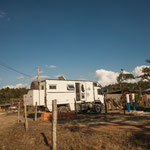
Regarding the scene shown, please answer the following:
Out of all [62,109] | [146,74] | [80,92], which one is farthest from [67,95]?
[146,74]

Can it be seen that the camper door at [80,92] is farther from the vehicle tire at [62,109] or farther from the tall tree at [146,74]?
the tall tree at [146,74]

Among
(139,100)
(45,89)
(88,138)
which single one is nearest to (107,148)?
(88,138)

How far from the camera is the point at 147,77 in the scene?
26734mm

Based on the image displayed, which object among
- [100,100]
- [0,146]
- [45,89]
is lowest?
[0,146]

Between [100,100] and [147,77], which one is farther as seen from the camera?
[147,77]

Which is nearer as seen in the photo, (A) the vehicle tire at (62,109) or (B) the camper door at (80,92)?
(A) the vehicle tire at (62,109)

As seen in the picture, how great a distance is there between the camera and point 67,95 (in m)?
16.1

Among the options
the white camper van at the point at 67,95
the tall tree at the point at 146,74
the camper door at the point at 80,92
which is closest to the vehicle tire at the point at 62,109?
the white camper van at the point at 67,95

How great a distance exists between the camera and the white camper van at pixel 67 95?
47.7ft

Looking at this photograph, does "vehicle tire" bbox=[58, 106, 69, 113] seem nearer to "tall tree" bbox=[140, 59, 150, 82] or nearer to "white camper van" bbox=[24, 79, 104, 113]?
"white camper van" bbox=[24, 79, 104, 113]

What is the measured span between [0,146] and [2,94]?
151 ft

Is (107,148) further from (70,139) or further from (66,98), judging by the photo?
(66,98)

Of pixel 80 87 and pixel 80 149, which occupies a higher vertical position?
pixel 80 87

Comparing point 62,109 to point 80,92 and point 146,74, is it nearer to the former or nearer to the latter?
point 80,92
